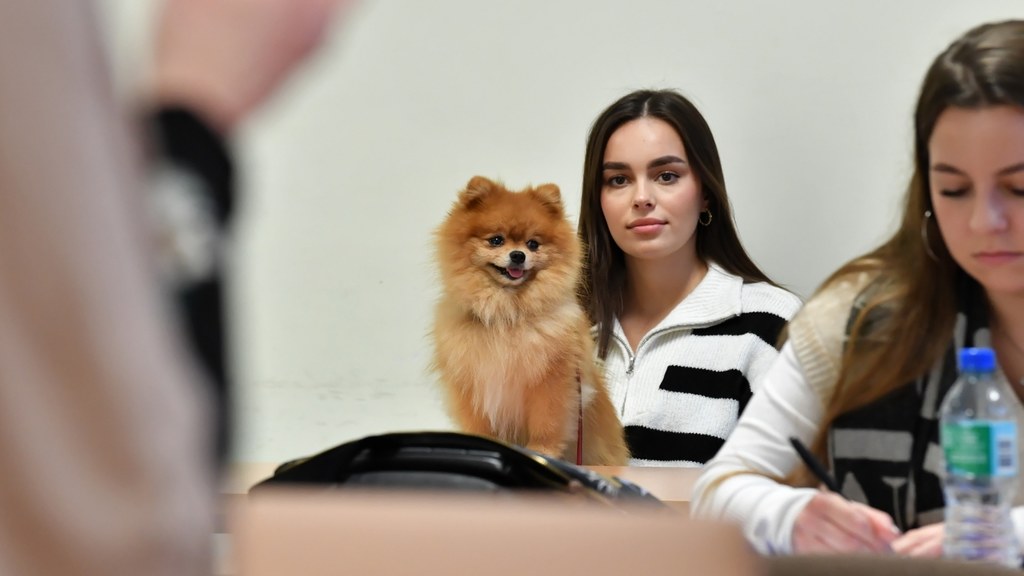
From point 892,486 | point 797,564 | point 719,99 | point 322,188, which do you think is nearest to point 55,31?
point 797,564

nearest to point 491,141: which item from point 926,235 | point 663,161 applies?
point 663,161

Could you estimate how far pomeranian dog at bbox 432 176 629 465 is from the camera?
240cm

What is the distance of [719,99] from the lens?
3055mm

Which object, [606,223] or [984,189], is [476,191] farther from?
[984,189]

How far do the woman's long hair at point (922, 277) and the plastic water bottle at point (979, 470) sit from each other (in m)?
0.09

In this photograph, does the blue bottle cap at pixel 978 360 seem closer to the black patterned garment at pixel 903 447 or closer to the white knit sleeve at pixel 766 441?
the black patterned garment at pixel 903 447

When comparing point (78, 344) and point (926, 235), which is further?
point (926, 235)

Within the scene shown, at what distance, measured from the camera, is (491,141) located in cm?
325

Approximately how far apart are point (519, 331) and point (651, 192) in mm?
495

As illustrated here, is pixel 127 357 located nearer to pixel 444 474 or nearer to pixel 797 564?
pixel 797 564

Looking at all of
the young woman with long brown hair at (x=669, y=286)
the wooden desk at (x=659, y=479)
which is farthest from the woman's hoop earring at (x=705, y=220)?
the wooden desk at (x=659, y=479)

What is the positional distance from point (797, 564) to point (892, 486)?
90 centimetres

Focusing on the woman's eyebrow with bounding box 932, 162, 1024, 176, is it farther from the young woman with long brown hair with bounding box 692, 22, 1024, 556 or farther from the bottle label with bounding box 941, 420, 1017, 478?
the bottle label with bounding box 941, 420, 1017, 478

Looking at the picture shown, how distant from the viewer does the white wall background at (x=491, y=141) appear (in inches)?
117
